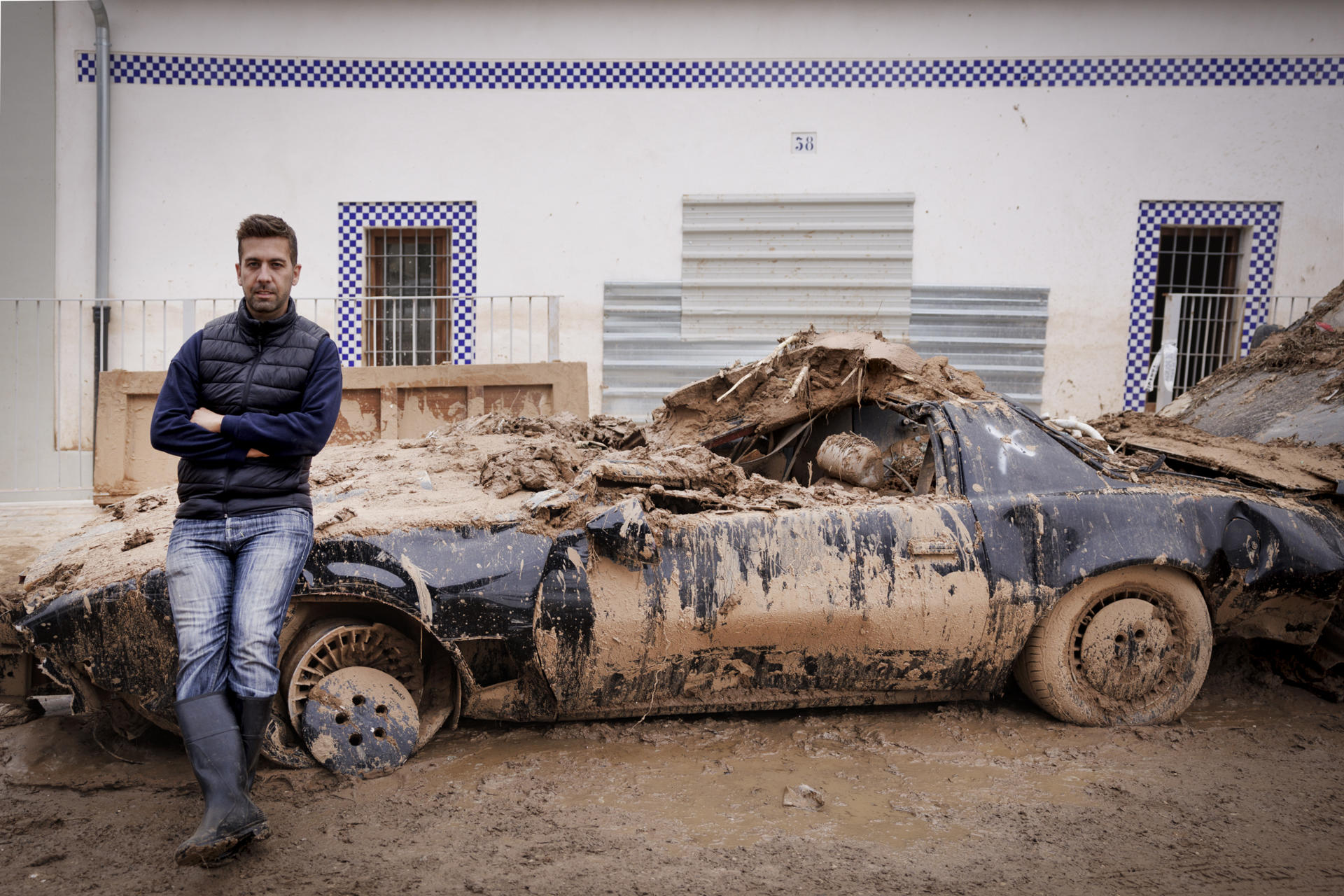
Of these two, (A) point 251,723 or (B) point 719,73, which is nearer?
(A) point 251,723

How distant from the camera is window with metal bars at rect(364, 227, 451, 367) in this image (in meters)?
9.96

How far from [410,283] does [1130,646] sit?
27.4ft

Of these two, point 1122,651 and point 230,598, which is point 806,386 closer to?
point 1122,651

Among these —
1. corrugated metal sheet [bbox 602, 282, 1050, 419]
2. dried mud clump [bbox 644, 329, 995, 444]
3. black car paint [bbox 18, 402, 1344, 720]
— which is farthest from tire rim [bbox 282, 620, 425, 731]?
corrugated metal sheet [bbox 602, 282, 1050, 419]

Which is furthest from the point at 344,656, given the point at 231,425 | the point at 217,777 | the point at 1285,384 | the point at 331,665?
the point at 1285,384

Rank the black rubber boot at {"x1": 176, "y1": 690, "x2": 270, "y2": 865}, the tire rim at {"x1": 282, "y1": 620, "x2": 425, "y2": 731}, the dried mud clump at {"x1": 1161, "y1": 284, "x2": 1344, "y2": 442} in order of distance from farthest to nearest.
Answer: the dried mud clump at {"x1": 1161, "y1": 284, "x2": 1344, "y2": 442}
the tire rim at {"x1": 282, "y1": 620, "x2": 425, "y2": 731}
the black rubber boot at {"x1": 176, "y1": 690, "x2": 270, "y2": 865}

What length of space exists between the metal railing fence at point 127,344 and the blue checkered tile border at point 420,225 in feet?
0.06

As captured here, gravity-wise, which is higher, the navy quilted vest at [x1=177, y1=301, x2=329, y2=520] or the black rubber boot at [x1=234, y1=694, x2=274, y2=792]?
the navy quilted vest at [x1=177, y1=301, x2=329, y2=520]

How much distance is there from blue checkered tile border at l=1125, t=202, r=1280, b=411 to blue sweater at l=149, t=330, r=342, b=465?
9.42m

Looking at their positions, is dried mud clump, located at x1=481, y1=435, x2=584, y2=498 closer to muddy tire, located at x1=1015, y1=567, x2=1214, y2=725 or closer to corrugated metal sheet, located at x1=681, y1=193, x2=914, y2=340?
muddy tire, located at x1=1015, y1=567, x2=1214, y2=725

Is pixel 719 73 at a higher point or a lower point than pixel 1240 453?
higher

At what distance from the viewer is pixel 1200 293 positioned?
10.1m

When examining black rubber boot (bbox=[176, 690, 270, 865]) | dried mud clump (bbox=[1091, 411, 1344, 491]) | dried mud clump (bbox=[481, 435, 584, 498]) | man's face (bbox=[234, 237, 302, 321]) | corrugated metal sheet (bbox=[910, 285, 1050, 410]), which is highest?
corrugated metal sheet (bbox=[910, 285, 1050, 410])

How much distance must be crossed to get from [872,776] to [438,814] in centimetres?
159
